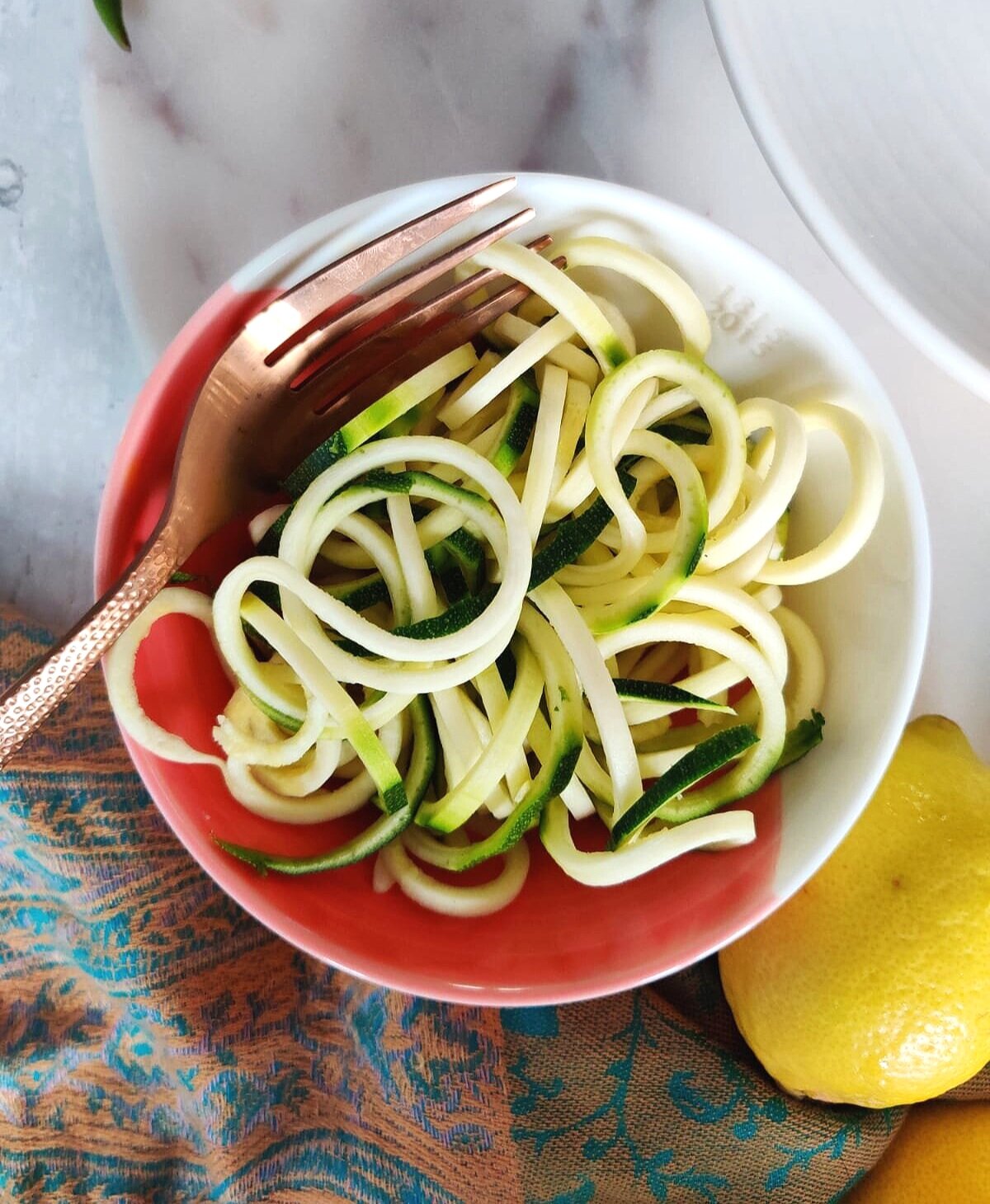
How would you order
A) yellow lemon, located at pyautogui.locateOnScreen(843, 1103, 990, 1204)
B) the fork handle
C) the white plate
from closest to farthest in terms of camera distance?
the white plate
the fork handle
yellow lemon, located at pyautogui.locateOnScreen(843, 1103, 990, 1204)

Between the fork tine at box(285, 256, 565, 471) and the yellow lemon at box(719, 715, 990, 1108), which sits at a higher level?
the fork tine at box(285, 256, 565, 471)

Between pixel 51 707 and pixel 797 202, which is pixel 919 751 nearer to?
pixel 797 202

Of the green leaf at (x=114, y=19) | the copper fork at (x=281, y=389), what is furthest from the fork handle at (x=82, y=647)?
the green leaf at (x=114, y=19)

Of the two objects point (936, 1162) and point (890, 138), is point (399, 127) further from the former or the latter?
point (936, 1162)

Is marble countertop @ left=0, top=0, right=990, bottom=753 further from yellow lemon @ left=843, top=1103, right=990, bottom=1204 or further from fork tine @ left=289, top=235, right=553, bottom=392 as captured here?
yellow lemon @ left=843, top=1103, right=990, bottom=1204

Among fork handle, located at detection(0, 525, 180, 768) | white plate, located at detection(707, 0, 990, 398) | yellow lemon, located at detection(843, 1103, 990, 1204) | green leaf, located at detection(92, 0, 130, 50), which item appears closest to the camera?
white plate, located at detection(707, 0, 990, 398)

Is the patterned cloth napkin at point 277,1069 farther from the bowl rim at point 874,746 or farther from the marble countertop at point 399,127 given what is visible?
the marble countertop at point 399,127

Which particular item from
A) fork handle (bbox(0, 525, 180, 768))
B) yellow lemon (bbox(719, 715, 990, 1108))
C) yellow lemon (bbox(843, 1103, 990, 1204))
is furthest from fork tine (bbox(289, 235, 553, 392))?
yellow lemon (bbox(843, 1103, 990, 1204))
